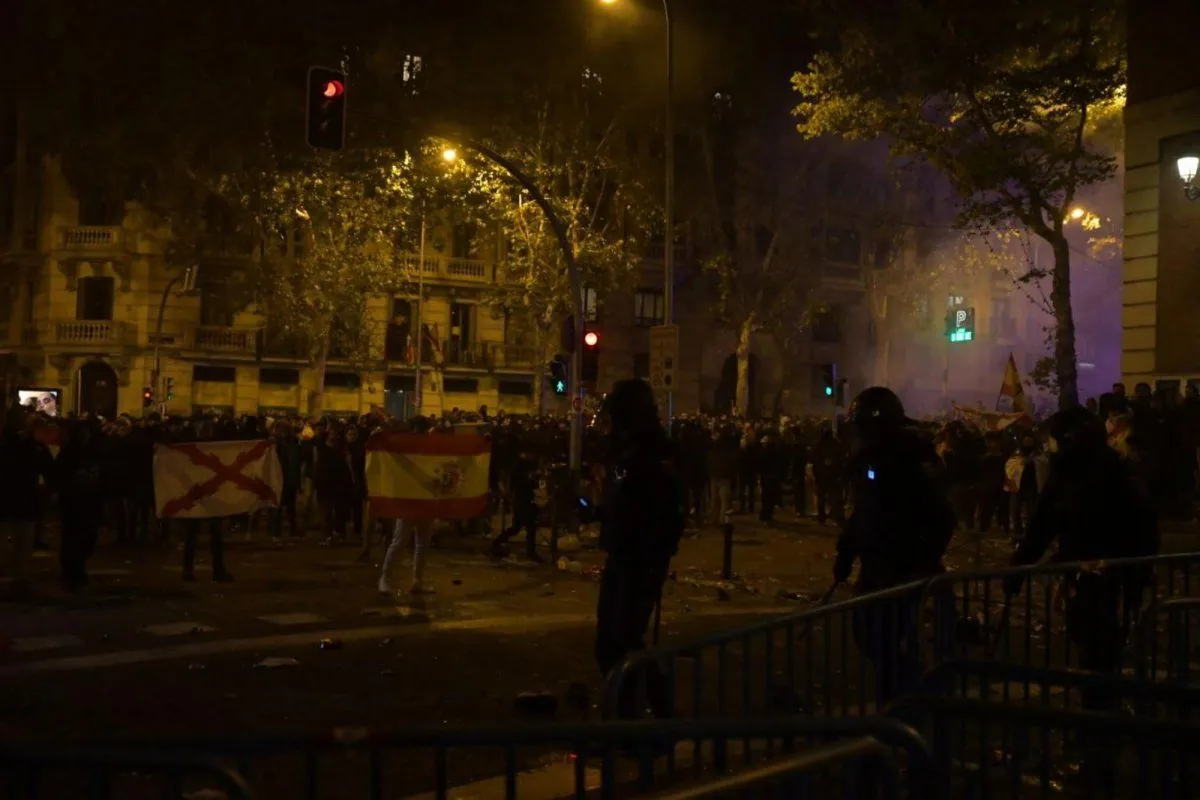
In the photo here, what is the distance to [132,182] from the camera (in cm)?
3694

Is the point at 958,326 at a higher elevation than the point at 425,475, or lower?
higher

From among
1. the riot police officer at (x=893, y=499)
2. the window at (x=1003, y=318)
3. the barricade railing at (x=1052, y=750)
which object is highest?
the window at (x=1003, y=318)

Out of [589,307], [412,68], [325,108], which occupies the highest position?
[412,68]

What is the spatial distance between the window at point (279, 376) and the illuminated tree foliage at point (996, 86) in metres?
31.7

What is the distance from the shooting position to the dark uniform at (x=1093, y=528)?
20.8 ft

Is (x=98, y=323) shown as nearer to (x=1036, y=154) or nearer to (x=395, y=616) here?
(x=1036, y=154)

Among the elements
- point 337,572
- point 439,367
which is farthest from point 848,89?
point 439,367

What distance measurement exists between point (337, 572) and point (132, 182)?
26570mm

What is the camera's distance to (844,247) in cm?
5953

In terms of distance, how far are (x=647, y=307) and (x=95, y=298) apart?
23341mm

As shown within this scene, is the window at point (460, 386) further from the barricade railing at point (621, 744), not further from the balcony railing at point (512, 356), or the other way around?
the barricade railing at point (621, 744)

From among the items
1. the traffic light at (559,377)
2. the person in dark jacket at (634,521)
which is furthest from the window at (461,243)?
the person in dark jacket at (634,521)

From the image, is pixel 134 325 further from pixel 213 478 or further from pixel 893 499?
pixel 893 499

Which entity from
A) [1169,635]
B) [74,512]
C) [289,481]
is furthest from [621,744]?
[289,481]
